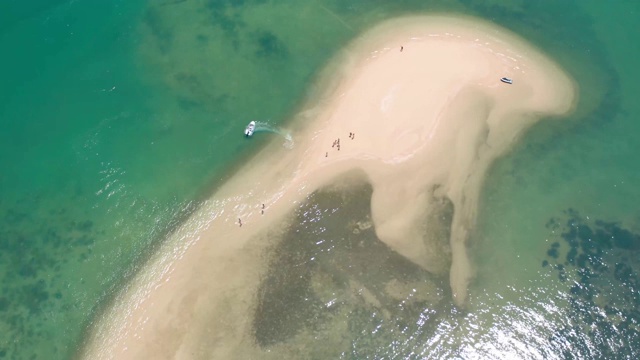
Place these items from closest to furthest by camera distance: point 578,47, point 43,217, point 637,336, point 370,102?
point 637,336, point 43,217, point 370,102, point 578,47

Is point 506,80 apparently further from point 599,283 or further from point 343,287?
point 343,287

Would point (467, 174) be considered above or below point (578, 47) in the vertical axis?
below

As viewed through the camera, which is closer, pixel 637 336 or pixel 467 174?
pixel 637 336

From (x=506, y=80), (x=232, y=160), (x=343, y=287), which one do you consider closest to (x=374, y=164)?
(x=343, y=287)

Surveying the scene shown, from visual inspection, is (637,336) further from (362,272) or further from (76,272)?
(76,272)

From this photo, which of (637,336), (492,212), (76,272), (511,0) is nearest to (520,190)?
(492,212)

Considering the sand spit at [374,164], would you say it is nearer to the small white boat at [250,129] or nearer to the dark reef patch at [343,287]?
the dark reef patch at [343,287]

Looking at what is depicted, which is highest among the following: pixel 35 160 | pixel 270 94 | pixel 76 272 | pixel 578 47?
pixel 578 47
